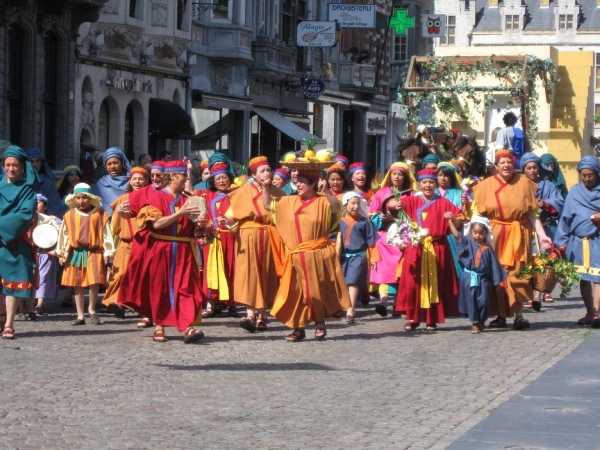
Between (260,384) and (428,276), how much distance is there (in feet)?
14.0

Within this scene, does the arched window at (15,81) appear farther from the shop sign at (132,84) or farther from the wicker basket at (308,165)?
the wicker basket at (308,165)

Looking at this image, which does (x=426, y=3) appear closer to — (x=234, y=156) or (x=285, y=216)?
(x=234, y=156)

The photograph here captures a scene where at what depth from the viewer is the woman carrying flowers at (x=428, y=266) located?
14.0 meters

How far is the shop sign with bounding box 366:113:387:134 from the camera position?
51688 mm

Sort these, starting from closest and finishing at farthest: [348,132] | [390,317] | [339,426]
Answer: [339,426], [390,317], [348,132]

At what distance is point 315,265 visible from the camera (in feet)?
42.6

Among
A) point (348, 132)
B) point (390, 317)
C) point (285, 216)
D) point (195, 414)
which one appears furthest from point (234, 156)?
point (195, 414)

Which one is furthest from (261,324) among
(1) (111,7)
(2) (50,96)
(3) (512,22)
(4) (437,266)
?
(3) (512,22)

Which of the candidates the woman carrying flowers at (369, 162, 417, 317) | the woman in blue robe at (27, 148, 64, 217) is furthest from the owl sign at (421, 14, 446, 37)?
the woman in blue robe at (27, 148, 64, 217)

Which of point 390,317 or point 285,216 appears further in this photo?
point 390,317

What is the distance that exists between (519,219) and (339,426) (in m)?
6.49

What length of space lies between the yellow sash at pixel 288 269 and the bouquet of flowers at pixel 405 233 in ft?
3.12

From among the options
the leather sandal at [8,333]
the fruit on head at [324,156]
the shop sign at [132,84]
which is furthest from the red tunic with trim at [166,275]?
the shop sign at [132,84]

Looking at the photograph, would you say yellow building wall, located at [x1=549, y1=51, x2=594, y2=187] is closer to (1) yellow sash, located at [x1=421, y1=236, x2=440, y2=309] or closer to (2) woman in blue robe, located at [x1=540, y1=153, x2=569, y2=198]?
(2) woman in blue robe, located at [x1=540, y1=153, x2=569, y2=198]
